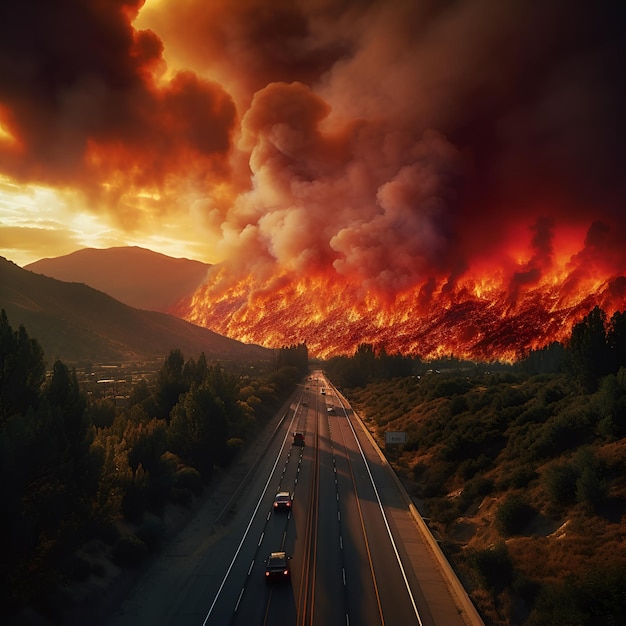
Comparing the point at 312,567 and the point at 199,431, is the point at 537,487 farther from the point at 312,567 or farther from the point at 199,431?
the point at 199,431

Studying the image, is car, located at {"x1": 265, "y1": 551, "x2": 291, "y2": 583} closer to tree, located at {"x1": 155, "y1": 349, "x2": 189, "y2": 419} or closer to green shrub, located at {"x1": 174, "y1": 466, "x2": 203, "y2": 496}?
green shrub, located at {"x1": 174, "y1": 466, "x2": 203, "y2": 496}

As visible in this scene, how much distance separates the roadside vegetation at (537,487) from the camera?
21.5 meters

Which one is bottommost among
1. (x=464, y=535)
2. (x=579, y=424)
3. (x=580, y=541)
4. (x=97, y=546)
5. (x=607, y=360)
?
(x=97, y=546)

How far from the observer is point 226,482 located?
44.8m

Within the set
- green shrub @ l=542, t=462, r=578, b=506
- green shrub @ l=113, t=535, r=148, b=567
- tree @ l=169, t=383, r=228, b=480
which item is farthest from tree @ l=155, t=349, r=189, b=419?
green shrub @ l=542, t=462, r=578, b=506

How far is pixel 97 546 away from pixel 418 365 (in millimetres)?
150719

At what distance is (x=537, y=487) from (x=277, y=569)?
1794 cm

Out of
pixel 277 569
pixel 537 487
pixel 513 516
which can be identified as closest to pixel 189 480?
pixel 277 569

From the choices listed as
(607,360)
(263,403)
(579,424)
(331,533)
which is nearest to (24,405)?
(331,533)

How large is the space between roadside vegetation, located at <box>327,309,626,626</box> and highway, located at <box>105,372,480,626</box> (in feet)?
7.45

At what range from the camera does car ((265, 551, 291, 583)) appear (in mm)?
24719

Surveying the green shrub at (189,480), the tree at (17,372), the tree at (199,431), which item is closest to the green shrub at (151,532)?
the green shrub at (189,480)

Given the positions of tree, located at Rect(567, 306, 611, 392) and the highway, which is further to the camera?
tree, located at Rect(567, 306, 611, 392)

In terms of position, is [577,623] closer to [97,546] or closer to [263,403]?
[97,546]
